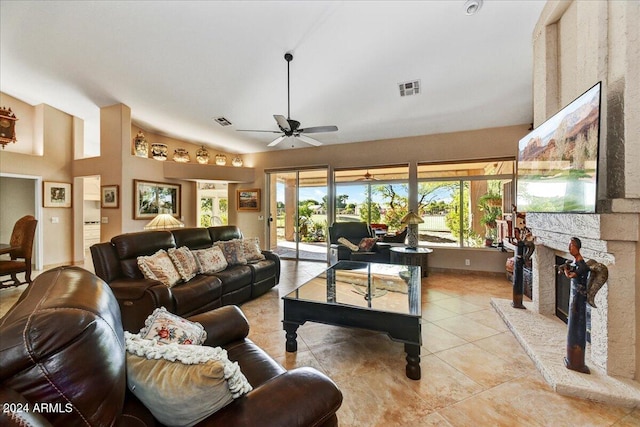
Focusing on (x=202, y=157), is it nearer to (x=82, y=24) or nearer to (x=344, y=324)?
(x=82, y=24)

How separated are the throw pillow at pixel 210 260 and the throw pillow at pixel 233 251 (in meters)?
0.13

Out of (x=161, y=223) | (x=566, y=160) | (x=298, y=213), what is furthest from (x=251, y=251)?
(x=566, y=160)

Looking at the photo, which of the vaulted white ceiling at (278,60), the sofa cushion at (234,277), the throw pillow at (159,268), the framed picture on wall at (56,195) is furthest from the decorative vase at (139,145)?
the sofa cushion at (234,277)

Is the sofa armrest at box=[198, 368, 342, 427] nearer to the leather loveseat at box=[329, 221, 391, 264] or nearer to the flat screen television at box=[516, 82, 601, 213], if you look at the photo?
the flat screen television at box=[516, 82, 601, 213]

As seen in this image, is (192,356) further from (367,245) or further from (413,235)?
(413,235)

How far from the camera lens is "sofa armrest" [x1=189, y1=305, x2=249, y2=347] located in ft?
5.20

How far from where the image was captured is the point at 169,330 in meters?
1.27

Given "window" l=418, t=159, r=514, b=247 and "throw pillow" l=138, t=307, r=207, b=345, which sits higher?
"window" l=418, t=159, r=514, b=247

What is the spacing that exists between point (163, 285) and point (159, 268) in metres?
0.31

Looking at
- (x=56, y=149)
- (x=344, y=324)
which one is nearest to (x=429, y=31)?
(x=344, y=324)

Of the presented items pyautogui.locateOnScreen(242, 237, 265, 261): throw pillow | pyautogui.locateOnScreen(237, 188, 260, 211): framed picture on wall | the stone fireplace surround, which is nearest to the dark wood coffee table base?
the stone fireplace surround

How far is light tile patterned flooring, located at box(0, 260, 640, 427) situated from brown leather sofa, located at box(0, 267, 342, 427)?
2.76ft

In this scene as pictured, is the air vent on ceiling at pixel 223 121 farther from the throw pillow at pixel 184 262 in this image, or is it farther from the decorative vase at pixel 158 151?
the throw pillow at pixel 184 262

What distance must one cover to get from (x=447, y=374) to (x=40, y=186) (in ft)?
25.2
